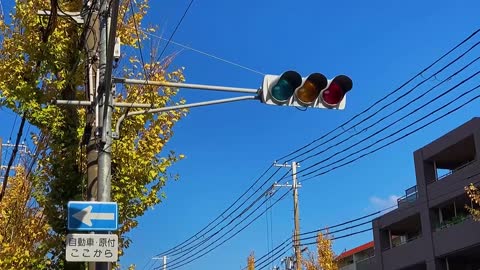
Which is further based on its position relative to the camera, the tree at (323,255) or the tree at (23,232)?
the tree at (323,255)

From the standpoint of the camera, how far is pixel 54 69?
36.7ft

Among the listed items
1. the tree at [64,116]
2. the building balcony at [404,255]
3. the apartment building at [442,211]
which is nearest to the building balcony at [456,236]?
the apartment building at [442,211]

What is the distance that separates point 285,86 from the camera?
348 inches

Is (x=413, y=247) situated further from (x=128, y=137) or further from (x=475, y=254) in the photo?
(x=128, y=137)

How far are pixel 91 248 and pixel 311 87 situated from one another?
367cm

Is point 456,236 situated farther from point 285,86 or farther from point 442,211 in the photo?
point 285,86

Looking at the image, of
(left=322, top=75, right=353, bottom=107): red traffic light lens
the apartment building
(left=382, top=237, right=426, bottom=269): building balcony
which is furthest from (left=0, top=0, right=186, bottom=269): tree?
(left=382, top=237, right=426, bottom=269): building balcony

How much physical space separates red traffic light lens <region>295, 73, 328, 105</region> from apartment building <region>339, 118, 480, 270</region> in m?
21.1

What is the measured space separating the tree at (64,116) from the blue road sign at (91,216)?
2.79 metres

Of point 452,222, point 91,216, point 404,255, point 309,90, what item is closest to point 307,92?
point 309,90

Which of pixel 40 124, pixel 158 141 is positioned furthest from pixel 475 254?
pixel 40 124

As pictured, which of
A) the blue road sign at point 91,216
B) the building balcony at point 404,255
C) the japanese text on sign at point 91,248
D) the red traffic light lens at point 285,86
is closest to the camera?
the japanese text on sign at point 91,248

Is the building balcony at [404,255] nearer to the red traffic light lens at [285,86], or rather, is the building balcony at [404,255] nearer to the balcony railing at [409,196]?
the balcony railing at [409,196]

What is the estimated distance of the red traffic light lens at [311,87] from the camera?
872 cm
